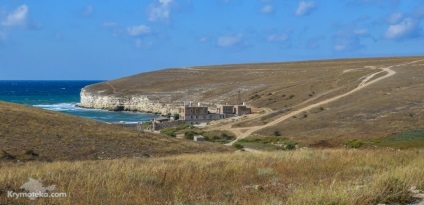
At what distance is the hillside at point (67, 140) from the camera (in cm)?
2256

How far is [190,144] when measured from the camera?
30328mm

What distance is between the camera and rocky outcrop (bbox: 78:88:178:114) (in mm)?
124606

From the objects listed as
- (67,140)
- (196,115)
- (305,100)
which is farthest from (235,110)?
(67,140)

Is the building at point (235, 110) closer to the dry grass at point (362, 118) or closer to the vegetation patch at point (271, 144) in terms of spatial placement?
the dry grass at point (362, 118)

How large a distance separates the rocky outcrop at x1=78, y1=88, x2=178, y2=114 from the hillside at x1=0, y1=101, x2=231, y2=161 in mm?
86627

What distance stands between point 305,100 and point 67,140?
72.4 metres

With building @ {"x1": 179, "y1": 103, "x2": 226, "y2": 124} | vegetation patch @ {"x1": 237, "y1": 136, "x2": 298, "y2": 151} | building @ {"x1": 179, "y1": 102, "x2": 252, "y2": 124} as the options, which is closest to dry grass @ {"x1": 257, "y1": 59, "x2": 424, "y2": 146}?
vegetation patch @ {"x1": 237, "y1": 136, "x2": 298, "y2": 151}

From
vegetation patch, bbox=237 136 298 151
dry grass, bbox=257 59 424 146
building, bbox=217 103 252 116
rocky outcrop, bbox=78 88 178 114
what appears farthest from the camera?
rocky outcrop, bbox=78 88 178 114

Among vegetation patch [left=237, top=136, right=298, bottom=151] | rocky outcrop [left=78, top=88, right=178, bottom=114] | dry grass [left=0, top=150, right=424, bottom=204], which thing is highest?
dry grass [left=0, top=150, right=424, bottom=204]

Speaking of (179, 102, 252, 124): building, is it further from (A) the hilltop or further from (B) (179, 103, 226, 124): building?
(A) the hilltop

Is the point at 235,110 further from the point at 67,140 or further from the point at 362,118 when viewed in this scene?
the point at 67,140

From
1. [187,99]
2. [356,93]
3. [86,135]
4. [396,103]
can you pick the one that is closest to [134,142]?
[86,135]

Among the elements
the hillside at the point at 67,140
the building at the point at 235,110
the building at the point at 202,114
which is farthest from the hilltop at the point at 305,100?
the hillside at the point at 67,140

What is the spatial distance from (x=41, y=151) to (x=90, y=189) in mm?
15114
